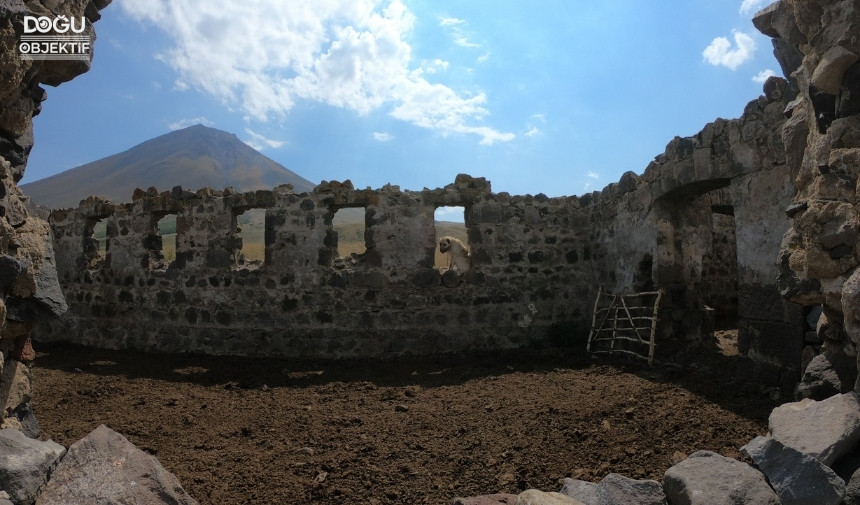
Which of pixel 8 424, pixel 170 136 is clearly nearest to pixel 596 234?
pixel 8 424

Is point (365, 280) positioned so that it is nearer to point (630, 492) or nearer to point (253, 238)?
point (630, 492)

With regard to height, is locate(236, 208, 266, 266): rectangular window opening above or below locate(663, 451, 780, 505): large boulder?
above

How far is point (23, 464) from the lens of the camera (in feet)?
8.20

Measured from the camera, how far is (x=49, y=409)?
20.0ft

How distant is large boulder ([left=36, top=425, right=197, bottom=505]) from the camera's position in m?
2.62

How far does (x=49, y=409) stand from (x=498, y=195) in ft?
23.1

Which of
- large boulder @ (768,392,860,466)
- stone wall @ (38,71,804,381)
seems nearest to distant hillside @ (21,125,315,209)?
stone wall @ (38,71,804,381)

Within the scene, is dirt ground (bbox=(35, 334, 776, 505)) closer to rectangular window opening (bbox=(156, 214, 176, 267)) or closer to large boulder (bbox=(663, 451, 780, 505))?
large boulder (bbox=(663, 451, 780, 505))

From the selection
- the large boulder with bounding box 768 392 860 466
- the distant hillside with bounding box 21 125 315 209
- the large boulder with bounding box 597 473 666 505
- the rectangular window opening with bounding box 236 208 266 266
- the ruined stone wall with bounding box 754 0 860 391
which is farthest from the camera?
the distant hillside with bounding box 21 125 315 209

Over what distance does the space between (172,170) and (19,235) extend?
118m

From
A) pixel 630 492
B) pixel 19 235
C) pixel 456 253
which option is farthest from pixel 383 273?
pixel 630 492

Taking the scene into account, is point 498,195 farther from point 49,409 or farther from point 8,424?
point 8,424

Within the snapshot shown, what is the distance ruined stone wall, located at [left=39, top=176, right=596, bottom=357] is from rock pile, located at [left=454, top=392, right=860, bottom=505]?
5962 millimetres

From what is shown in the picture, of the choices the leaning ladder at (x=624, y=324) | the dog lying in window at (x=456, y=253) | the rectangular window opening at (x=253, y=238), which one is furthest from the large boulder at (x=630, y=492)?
the rectangular window opening at (x=253, y=238)
